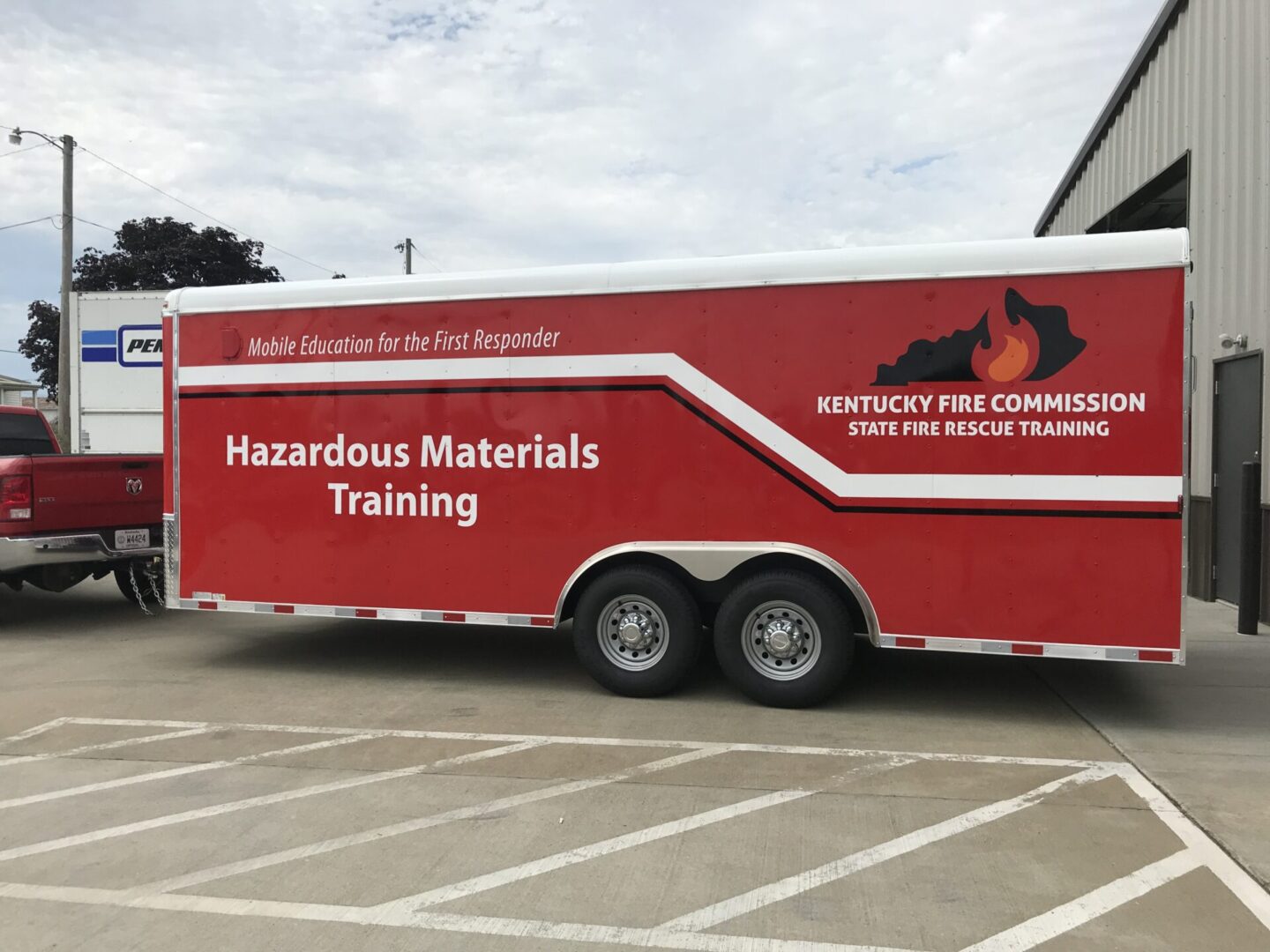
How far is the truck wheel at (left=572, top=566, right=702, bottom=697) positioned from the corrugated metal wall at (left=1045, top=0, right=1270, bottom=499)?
633 cm

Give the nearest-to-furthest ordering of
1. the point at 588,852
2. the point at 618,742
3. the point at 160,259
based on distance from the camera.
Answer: the point at 588,852 < the point at 618,742 < the point at 160,259

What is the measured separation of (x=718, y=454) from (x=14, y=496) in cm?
661

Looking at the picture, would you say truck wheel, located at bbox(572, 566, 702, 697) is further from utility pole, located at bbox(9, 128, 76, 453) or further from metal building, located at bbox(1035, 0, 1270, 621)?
utility pole, located at bbox(9, 128, 76, 453)

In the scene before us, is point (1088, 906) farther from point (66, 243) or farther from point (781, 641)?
point (66, 243)

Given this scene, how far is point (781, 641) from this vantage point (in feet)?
19.9

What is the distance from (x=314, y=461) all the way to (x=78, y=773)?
2590mm

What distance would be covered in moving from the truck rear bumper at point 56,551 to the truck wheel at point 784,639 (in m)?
6.20

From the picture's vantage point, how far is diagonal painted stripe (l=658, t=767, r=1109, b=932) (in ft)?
11.4

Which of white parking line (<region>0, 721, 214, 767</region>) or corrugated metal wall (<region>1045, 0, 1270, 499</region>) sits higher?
corrugated metal wall (<region>1045, 0, 1270, 499</region>)

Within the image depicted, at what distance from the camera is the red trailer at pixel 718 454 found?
18.0 ft

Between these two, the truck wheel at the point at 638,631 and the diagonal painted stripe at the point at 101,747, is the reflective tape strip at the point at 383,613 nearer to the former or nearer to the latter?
the truck wheel at the point at 638,631

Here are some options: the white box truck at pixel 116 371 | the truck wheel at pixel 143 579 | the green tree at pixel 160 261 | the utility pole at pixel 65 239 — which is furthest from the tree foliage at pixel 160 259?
the truck wheel at pixel 143 579

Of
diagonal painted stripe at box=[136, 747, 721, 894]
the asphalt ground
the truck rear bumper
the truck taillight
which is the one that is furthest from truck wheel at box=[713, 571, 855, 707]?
the truck taillight

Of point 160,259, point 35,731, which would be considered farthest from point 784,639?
point 160,259
